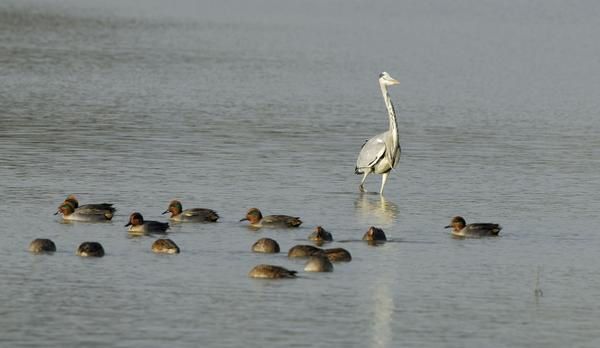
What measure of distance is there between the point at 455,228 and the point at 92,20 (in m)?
66.3

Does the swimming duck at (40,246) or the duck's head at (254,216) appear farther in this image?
the duck's head at (254,216)

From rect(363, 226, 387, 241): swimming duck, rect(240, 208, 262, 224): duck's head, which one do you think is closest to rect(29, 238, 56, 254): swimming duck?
rect(240, 208, 262, 224): duck's head

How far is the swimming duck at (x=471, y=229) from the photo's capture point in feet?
83.1

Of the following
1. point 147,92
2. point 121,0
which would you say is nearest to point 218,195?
point 147,92

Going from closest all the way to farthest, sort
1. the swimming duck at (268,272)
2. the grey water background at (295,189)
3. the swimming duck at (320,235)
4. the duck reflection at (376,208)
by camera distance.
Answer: the grey water background at (295,189) < the swimming duck at (268,272) < the swimming duck at (320,235) < the duck reflection at (376,208)

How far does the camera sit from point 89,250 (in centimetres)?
2250

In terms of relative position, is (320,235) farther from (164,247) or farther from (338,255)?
(164,247)

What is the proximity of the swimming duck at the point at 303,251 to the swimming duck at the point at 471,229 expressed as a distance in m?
3.50

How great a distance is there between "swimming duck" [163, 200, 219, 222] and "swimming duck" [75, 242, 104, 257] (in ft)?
10.5

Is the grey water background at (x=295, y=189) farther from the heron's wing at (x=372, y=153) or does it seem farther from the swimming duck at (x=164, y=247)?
the heron's wing at (x=372, y=153)

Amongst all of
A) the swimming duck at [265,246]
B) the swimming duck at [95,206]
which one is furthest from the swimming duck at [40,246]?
the swimming duck at [265,246]

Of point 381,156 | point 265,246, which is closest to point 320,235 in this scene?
point 265,246

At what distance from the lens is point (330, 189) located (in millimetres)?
30969

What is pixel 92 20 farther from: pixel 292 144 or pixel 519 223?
pixel 519 223
